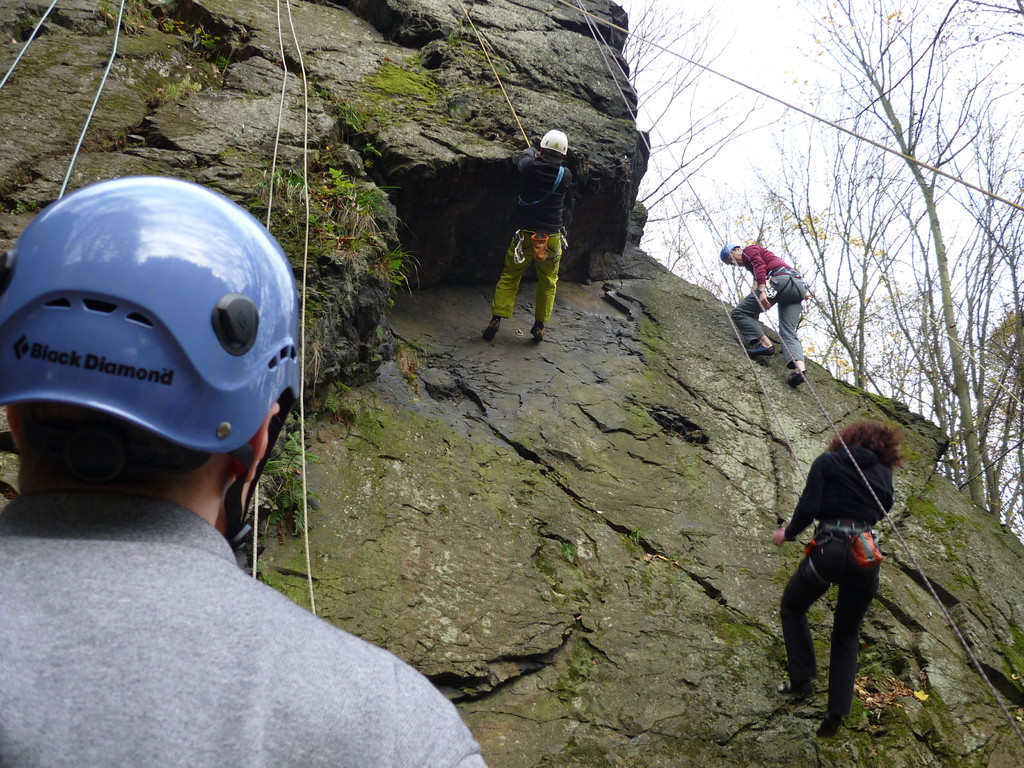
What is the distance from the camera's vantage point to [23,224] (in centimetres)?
413

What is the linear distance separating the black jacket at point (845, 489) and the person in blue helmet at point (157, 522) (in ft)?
12.9

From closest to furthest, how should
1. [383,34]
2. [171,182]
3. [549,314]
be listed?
[171,182]
[549,314]
[383,34]

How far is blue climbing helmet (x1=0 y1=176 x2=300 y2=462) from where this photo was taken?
0.94 metres

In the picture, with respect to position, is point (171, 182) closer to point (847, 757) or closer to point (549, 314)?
point (847, 757)

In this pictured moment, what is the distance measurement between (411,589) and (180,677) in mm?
3770

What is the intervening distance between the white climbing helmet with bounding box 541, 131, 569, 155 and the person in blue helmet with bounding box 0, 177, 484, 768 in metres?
6.08

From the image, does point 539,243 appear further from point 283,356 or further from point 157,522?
point 157,522

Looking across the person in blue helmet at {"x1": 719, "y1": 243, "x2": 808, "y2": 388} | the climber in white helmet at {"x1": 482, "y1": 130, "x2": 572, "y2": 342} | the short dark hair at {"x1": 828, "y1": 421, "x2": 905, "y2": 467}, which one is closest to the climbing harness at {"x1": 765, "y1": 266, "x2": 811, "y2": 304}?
the person in blue helmet at {"x1": 719, "y1": 243, "x2": 808, "y2": 388}

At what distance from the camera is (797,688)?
471 centimetres

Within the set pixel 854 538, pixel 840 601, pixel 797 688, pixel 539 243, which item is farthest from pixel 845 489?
pixel 539 243

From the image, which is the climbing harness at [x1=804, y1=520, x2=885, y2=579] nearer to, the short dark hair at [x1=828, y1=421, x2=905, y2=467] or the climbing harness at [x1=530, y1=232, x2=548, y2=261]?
the short dark hair at [x1=828, y1=421, x2=905, y2=467]

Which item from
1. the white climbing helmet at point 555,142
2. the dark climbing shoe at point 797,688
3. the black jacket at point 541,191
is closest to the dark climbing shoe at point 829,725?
the dark climbing shoe at point 797,688

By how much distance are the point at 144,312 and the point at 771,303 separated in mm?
8039

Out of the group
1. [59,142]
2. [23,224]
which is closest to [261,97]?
[59,142]
